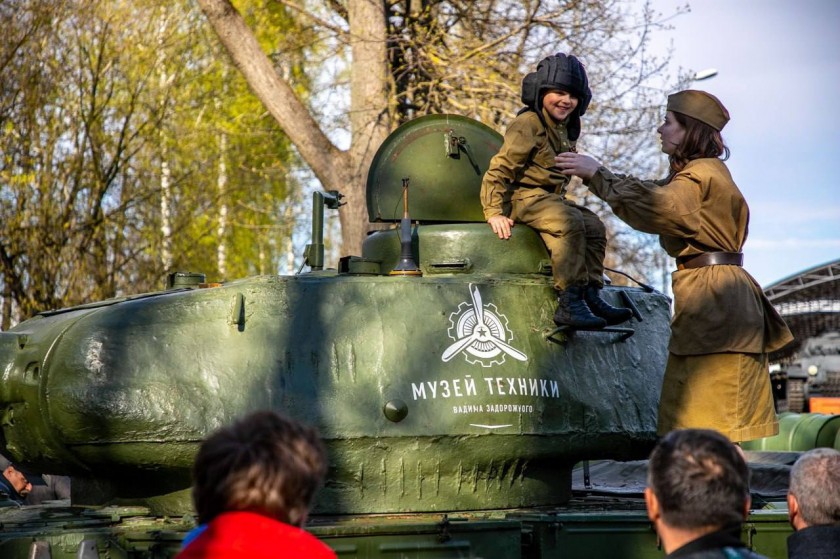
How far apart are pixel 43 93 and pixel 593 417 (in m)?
12.7

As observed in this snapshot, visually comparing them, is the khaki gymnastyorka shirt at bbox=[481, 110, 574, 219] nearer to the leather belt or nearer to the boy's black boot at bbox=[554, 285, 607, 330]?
the boy's black boot at bbox=[554, 285, 607, 330]

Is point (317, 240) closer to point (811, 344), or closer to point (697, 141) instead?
point (697, 141)

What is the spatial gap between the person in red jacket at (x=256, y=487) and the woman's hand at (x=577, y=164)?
11.5ft

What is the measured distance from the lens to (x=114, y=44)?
1816 cm

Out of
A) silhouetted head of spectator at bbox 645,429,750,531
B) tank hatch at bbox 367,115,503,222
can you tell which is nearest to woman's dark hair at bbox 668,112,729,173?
tank hatch at bbox 367,115,503,222

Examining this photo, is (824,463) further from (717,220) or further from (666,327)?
(666,327)

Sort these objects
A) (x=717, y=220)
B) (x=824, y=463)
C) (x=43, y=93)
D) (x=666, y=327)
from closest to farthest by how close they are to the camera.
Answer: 1. (x=824, y=463)
2. (x=717, y=220)
3. (x=666, y=327)
4. (x=43, y=93)

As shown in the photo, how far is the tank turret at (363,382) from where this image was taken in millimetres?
5965

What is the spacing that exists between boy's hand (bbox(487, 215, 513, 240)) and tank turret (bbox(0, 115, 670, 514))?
0.07 meters

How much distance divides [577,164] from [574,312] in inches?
29.9

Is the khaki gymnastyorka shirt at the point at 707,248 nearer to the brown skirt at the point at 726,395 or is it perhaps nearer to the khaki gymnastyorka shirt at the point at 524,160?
the brown skirt at the point at 726,395

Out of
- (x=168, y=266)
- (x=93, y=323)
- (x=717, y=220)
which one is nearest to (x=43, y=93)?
(x=168, y=266)

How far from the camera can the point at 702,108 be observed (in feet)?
19.7

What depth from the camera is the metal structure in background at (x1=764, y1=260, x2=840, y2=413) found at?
2358 centimetres
